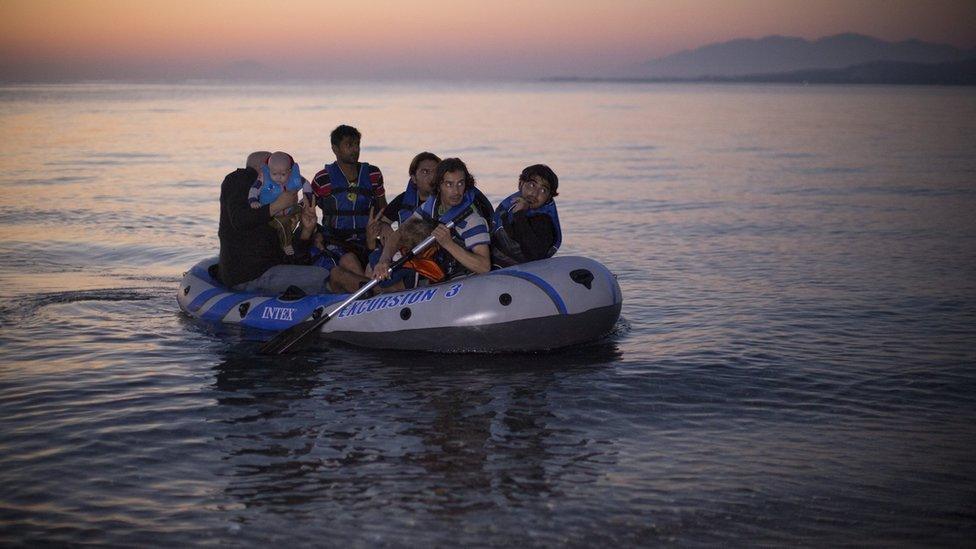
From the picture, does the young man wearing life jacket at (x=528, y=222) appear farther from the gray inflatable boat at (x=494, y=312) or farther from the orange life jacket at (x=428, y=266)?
the orange life jacket at (x=428, y=266)

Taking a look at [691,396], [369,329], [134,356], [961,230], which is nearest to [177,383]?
[134,356]

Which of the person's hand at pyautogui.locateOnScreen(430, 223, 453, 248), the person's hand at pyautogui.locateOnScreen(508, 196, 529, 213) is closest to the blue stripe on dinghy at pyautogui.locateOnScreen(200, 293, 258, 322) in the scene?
the person's hand at pyautogui.locateOnScreen(430, 223, 453, 248)

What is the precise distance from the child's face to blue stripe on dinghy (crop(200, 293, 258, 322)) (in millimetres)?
1108

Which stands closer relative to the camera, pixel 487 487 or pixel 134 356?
pixel 487 487

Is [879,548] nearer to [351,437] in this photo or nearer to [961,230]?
[351,437]

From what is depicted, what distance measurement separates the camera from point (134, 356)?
25.5 ft

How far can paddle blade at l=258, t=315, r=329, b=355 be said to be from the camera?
7840 millimetres

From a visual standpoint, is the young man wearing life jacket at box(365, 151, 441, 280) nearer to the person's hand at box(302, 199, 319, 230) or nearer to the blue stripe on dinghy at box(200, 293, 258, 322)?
the person's hand at box(302, 199, 319, 230)

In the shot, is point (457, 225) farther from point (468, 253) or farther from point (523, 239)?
point (523, 239)

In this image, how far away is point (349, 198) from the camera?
29.2 feet

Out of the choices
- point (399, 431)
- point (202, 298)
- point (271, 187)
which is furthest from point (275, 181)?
point (399, 431)

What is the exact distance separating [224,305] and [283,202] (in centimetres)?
119

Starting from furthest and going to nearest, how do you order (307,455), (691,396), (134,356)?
1. (134,356)
2. (691,396)
3. (307,455)

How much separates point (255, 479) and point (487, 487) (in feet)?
4.08
